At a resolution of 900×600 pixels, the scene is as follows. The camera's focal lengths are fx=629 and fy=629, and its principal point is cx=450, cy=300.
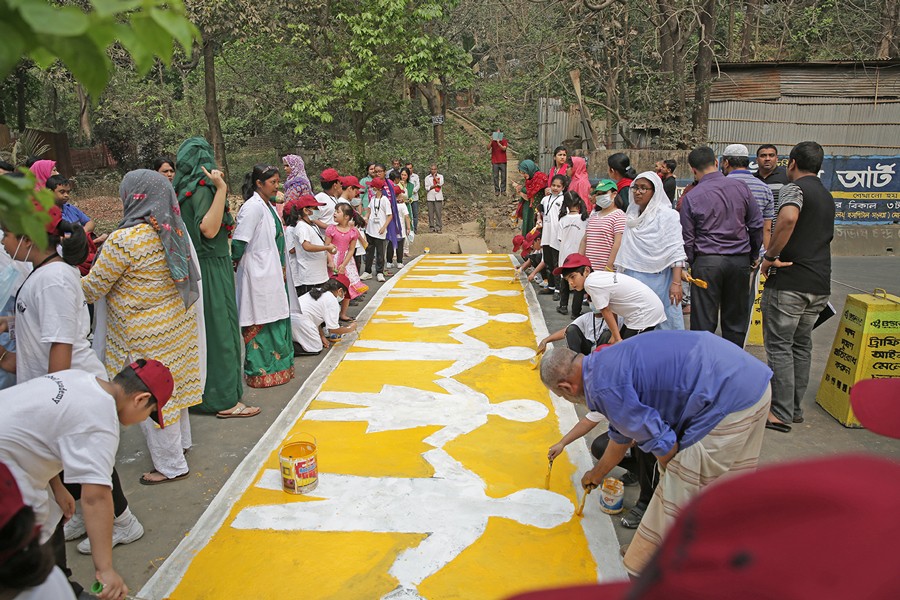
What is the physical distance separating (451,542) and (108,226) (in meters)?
15.0

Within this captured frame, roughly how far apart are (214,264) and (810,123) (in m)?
12.7

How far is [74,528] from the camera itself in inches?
129

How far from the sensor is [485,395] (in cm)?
515

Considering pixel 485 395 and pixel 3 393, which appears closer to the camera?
pixel 3 393

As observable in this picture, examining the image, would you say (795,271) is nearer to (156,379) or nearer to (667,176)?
(667,176)

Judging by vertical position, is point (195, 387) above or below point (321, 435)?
above

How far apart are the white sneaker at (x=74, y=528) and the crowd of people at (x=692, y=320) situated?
2524mm

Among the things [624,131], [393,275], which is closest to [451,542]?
[393,275]

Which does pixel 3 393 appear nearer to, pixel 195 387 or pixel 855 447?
pixel 195 387

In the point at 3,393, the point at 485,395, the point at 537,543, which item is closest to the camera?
the point at 3,393

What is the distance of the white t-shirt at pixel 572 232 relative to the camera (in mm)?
7094

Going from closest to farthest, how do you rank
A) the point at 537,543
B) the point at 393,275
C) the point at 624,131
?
the point at 537,543 → the point at 393,275 → the point at 624,131

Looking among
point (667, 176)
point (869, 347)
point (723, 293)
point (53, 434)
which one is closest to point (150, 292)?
point (53, 434)

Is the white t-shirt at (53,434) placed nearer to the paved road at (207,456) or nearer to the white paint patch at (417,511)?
the paved road at (207,456)
